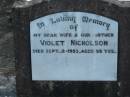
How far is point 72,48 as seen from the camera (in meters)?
5.95

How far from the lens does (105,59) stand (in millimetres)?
5949

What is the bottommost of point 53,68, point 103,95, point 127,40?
→ point 103,95

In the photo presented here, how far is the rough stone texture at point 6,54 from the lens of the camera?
6500 mm

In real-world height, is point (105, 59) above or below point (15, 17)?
below

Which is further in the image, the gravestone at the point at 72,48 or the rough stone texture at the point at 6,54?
the rough stone texture at the point at 6,54

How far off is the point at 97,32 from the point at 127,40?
17.9 inches

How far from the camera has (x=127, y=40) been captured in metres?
5.93

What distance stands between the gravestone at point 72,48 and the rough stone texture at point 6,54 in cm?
44

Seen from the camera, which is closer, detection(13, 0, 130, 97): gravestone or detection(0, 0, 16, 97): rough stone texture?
detection(13, 0, 130, 97): gravestone

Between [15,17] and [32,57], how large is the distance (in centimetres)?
64

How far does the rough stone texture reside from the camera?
21.3ft

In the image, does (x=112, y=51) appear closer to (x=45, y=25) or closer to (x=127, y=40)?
(x=127, y=40)

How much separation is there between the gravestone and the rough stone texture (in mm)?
437

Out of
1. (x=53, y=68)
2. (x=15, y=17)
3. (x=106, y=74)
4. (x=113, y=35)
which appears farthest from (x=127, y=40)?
(x=15, y=17)
